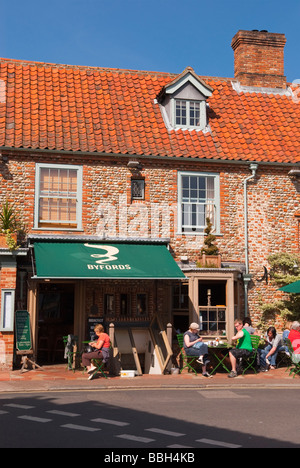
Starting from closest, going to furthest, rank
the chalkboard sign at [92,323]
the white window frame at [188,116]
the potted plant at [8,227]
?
the potted plant at [8,227], the chalkboard sign at [92,323], the white window frame at [188,116]

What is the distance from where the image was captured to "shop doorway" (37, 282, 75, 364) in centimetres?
2052

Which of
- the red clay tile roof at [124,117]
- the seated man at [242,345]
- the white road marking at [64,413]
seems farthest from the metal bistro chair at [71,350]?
the white road marking at [64,413]

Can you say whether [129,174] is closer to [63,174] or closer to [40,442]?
[63,174]

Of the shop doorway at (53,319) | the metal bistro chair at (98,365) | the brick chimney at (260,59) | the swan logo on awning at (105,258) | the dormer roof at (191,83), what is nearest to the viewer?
the metal bistro chair at (98,365)

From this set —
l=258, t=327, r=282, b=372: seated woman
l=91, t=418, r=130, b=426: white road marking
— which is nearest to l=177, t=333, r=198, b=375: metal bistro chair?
l=258, t=327, r=282, b=372: seated woman

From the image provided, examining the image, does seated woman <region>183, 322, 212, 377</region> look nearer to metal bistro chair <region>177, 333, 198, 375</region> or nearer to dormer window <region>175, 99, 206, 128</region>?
metal bistro chair <region>177, 333, 198, 375</region>

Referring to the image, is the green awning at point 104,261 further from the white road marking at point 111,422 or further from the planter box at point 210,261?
the white road marking at point 111,422

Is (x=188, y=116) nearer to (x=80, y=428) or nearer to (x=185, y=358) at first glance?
(x=185, y=358)

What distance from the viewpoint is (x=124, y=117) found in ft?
69.7

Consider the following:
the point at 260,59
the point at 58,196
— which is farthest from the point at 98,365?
the point at 260,59

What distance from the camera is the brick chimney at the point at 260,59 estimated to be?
23906mm

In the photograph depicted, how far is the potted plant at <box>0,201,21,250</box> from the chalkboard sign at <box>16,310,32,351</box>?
207 centimetres

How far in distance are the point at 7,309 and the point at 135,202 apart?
5.40 metres

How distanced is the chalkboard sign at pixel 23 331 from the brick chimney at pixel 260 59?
1273cm
